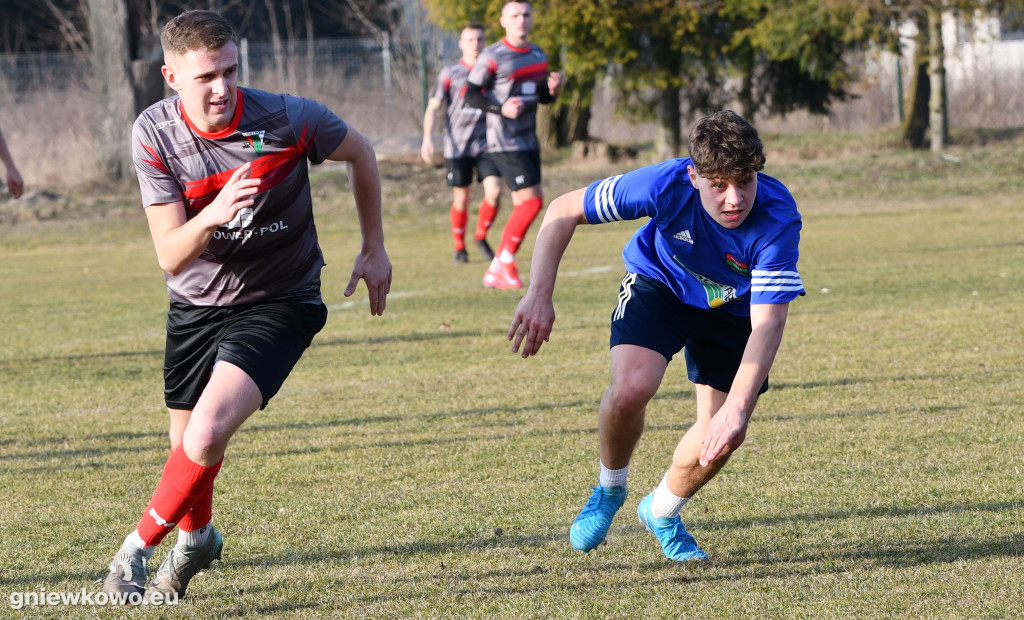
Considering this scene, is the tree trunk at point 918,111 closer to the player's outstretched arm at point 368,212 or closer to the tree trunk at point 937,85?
the tree trunk at point 937,85

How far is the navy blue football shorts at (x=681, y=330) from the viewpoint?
158 inches

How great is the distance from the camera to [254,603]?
12.0 feet

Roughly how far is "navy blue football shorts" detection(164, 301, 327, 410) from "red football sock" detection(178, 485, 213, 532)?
314mm

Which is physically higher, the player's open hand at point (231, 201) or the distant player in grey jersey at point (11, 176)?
the player's open hand at point (231, 201)

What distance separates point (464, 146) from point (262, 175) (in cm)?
836

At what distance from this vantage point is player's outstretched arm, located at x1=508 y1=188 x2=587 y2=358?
3789mm

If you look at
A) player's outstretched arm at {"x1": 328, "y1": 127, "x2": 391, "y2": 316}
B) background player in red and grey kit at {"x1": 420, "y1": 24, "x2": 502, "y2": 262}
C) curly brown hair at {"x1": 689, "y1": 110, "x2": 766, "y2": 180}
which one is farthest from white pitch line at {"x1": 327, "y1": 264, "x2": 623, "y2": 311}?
curly brown hair at {"x1": 689, "y1": 110, "x2": 766, "y2": 180}

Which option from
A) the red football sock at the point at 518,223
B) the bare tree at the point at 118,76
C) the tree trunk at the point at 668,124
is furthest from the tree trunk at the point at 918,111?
the red football sock at the point at 518,223

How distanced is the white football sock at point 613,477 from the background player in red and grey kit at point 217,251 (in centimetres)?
104

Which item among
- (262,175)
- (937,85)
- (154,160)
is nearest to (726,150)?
(262,175)

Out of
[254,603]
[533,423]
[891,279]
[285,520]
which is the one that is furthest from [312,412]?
[891,279]

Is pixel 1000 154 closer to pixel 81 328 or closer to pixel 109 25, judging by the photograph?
pixel 109 25

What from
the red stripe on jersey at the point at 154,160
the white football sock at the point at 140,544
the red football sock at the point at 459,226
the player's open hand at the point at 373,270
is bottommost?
the red football sock at the point at 459,226

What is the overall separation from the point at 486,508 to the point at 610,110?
2686 centimetres
